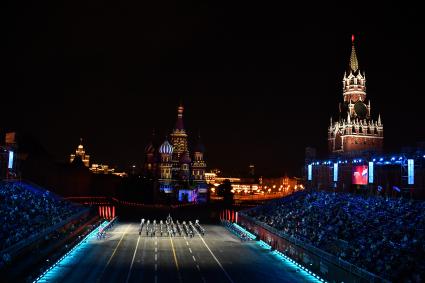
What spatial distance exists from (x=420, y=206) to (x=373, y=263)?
30.8 ft

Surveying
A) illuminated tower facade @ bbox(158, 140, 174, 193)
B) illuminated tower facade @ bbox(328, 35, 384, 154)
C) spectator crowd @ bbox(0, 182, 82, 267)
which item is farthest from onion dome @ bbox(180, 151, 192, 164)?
spectator crowd @ bbox(0, 182, 82, 267)

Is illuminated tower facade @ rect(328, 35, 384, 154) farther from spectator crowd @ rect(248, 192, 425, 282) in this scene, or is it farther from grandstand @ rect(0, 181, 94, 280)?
grandstand @ rect(0, 181, 94, 280)

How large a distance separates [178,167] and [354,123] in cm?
4524

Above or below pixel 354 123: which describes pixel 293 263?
below

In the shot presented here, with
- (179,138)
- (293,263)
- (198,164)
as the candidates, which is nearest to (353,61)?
(198,164)

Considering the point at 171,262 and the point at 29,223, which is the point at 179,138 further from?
the point at 171,262

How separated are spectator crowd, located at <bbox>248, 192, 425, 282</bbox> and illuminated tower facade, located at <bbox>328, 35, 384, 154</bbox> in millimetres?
64592

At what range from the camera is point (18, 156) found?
58.5 m

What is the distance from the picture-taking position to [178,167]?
12231cm

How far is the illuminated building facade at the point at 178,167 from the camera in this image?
11369 centimetres

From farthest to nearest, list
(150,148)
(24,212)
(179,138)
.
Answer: (179,138) → (150,148) → (24,212)

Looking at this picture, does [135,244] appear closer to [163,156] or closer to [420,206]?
[420,206]

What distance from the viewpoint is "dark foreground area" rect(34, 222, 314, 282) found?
91.8 feet

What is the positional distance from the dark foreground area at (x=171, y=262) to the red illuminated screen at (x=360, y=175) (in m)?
11.1
